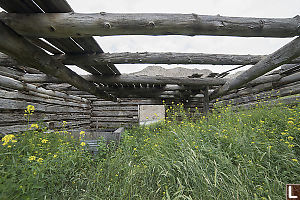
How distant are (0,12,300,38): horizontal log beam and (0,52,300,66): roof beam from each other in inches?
37.9

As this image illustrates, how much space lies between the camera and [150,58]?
2703mm

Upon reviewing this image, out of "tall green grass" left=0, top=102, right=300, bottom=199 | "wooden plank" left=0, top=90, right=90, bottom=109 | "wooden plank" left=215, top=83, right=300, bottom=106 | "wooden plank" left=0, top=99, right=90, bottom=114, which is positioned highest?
"wooden plank" left=215, top=83, right=300, bottom=106

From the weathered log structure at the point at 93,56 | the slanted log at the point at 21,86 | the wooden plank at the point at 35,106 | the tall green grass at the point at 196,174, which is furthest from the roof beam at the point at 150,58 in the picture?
the tall green grass at the point at 196,174

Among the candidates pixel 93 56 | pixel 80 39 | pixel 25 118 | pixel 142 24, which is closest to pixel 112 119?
pixel 25 118

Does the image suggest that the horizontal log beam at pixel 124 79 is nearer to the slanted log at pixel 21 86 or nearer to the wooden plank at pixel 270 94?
the slanted log at pixel 21 86

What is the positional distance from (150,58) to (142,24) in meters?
1.18

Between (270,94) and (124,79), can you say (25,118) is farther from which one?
(270,94)

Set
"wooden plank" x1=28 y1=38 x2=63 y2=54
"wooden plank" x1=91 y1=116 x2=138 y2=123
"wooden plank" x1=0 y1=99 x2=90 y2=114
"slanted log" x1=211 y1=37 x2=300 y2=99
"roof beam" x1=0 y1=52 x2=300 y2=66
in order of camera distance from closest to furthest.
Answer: "slanted log" x1=211 y1=37 x2=300 y2=99
"wooden plank" x1=28 y1=38 x2=63 y2=54
"roof beam" x1=0 y1=52 x2=300 y2=66
"wooden plank" x1=0 y1=99 x2=90 y2=114
"wooden plank" x1=91 y1=116 x2=138 y2=123

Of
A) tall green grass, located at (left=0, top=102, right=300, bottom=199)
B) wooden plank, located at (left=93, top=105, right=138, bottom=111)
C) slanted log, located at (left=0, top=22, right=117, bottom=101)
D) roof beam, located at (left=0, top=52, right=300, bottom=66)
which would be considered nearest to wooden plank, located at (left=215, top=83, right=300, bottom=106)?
roof beam, located at (left=0, top=52, right=300, bottom=66)

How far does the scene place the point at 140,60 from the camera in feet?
8.87

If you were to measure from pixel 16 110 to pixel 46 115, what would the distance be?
4.10 ft

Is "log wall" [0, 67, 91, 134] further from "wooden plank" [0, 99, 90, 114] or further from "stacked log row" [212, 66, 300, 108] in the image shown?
"stacked log row" [212, 66, 300, 108]

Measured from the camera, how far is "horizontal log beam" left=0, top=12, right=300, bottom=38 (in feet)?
4.94

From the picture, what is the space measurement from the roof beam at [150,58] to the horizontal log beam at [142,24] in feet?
3.16
